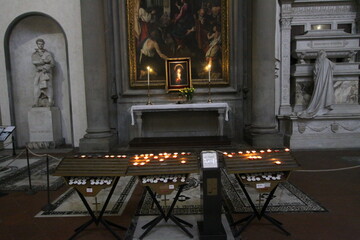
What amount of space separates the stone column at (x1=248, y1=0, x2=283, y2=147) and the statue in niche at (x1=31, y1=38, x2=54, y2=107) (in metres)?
5.99

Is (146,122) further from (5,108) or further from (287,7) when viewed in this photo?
(287,7)

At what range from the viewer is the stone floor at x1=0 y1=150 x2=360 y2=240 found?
3.23 m

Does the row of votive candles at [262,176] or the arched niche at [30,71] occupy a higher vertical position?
the arched niche at [30,71]

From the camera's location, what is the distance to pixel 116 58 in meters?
8.18

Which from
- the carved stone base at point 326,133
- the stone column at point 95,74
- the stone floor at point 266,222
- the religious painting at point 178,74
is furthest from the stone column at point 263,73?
the stone column at point 95,74

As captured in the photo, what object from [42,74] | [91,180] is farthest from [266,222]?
[42,74]

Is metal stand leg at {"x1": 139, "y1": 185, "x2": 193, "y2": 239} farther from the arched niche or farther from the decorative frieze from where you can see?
the decorative frieze

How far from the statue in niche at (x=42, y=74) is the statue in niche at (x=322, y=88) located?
289 inches

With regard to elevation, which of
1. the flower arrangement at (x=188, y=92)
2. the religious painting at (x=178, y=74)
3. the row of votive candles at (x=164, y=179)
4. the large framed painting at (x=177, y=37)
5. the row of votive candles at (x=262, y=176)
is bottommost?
the row of votive candles at (x=262, y=176)

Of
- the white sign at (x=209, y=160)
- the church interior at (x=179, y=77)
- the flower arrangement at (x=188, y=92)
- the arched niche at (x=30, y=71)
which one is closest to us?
the white sign at (x=209, y=160)

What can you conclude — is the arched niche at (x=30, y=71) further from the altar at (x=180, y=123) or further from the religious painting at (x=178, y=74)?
the religious painting at (x=178, y=74)

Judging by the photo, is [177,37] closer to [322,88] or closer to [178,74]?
[178,74]

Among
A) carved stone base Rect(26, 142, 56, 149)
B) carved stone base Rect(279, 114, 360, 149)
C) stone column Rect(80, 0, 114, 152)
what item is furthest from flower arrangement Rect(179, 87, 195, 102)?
carved stone base Rect(26, 142, 56, 149)

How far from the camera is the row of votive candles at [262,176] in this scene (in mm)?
3066
